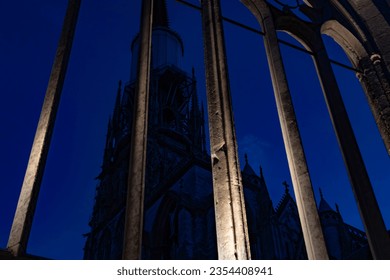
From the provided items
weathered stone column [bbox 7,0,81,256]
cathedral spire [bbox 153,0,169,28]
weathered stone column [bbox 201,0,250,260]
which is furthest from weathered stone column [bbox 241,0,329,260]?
cathedral spire [bbox 153,0,169,28]

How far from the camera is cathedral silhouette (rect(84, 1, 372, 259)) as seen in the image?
56.0 feet

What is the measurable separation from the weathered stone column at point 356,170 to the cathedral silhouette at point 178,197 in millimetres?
11864

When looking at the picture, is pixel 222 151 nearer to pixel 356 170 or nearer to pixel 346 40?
pixel 356 170

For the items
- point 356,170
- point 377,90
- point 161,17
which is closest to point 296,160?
point 356,170

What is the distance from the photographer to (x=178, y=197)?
17.7 metres

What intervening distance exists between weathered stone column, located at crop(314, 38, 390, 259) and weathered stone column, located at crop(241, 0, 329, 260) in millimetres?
524

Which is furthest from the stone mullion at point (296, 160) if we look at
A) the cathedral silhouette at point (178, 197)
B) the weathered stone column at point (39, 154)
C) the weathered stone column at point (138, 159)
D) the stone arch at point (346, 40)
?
the cathedral silhouette at point (178, 197)

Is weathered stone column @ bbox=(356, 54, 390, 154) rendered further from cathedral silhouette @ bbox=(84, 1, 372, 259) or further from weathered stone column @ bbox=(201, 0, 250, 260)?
cathedral silhouette @ bbox=(84, 1, 372, 259)

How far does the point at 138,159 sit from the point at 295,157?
1.14 meters

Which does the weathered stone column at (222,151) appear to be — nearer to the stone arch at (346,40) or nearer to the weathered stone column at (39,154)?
the weathered stone column at (39,154)

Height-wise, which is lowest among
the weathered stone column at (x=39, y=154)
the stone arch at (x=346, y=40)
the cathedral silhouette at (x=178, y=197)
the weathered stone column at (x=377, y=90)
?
the weathered stone column at (x=39, y=154)

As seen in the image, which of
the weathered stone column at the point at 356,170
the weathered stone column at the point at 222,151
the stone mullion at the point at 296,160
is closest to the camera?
the weathered stone column at the point at 222,151

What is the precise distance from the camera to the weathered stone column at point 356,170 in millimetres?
2846
